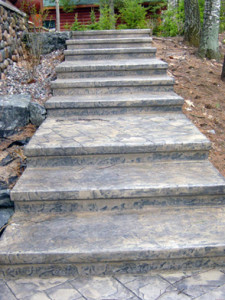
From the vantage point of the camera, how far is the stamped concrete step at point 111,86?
414 cm

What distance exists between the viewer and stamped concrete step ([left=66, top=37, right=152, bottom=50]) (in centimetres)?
542

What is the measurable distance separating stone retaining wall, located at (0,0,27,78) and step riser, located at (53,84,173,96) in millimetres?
1104

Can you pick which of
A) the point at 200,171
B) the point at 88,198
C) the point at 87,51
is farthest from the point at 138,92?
the point at 88,198

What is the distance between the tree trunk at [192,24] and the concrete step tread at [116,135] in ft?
11.0

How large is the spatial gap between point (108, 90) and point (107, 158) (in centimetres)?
171

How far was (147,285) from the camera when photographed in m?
1.88

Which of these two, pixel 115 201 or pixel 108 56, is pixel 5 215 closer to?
pixel 115 201

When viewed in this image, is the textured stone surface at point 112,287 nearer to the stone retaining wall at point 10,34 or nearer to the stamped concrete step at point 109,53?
the stone retaining wall at point 10,34

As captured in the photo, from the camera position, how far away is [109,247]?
77.4 inches

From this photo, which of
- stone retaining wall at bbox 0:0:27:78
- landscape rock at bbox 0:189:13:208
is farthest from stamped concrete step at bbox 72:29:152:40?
landscape rock at bbox 0:189:13:208

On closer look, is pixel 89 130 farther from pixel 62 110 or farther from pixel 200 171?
pixel 200 171

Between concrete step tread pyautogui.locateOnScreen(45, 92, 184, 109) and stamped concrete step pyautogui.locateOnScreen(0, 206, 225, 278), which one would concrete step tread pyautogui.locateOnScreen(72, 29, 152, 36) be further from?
stamped concrete step pyautogui.locateOnScreen(0, 206, 225, 278)

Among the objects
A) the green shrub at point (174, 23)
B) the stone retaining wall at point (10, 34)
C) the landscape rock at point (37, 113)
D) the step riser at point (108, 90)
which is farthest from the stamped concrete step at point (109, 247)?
the green shrub at point (174, 23)

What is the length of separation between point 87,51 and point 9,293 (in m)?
4.17
